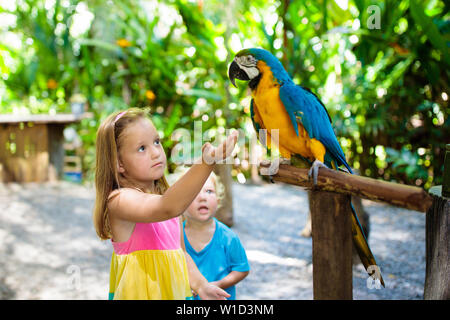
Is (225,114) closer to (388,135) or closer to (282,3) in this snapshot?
(282,3)

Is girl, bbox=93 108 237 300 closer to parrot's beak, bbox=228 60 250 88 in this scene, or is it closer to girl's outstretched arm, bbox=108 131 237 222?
girl's outstretched arm, bbox=108 131 237 222

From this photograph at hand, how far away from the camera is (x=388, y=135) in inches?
128

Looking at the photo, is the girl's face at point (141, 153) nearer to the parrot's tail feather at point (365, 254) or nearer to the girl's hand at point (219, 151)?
the girl's hand at point (219, 151)

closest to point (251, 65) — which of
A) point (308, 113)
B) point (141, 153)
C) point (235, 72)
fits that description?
point (235, 72)

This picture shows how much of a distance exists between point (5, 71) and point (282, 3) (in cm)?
345

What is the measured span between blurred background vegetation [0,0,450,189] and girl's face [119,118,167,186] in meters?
1.40

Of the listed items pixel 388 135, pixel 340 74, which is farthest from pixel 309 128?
pixel 388 135

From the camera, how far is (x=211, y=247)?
97 centimetres

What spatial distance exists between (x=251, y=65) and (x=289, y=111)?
0.41 feet

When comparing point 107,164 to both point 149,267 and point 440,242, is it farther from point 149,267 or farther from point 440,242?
point 440,242

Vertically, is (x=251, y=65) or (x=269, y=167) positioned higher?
→ (x=251, y=65)

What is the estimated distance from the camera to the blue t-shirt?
957mm

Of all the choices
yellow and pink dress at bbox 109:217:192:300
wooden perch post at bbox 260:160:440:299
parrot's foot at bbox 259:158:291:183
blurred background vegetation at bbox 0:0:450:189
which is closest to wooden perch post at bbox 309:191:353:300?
wooden perch post at bbox 260:160:440:299

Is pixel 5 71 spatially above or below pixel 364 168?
above
